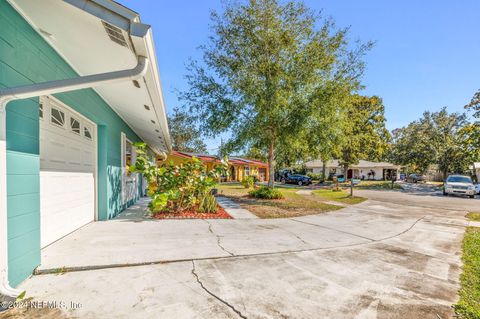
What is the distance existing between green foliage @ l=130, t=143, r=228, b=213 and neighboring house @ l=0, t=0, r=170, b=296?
6.26 ft

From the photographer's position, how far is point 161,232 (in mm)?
5266

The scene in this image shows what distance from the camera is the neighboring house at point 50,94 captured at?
2.49m

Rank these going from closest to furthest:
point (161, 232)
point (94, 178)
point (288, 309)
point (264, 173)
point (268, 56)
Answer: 1. point (288, 309)
2. point (161, 232)
3. point (94, 178)
4. point (268, 56)
5. point (264, 173)

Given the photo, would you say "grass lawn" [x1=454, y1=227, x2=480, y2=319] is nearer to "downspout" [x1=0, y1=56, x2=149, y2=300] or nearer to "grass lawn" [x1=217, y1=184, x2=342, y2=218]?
"grass lawn" [x1=217, y1=184, x2=342, y2=218]

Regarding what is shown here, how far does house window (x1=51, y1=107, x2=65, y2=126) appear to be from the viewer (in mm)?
4225

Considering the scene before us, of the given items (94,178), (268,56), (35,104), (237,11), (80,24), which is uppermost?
(237,11)

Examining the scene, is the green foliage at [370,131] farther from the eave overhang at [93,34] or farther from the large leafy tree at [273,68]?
the eave overhang at [93,34]

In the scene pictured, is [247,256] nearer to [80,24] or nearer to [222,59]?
[80,24]

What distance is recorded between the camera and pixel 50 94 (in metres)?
3.61

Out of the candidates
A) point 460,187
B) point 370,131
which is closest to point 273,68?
point 460,187

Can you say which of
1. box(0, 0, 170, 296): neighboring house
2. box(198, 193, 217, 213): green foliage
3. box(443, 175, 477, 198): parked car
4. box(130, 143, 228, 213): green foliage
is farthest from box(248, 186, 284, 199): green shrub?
box(443, 175, 477, 198): parked car

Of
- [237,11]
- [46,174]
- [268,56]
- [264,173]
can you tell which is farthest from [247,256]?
[264,173]

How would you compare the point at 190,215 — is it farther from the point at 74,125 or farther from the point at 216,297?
the point at 216,297

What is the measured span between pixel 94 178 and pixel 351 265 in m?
5.92
